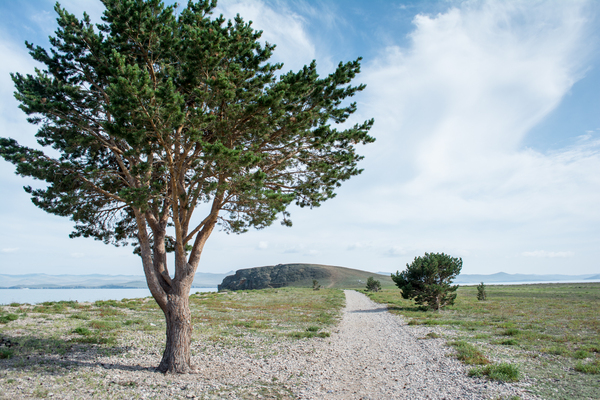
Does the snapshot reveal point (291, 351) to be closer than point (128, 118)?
No

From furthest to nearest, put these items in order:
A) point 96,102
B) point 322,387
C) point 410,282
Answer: point 410,282 < point 96,102 < point 322,387

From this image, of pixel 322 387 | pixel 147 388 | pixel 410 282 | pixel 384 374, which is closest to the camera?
pixel 147 388

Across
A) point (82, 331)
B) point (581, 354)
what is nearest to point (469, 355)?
point (581, 354)

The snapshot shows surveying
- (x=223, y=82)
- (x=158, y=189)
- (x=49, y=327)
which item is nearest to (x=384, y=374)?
(x=158, y=189)

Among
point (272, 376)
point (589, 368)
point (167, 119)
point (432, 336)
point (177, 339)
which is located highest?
point (167, 119)

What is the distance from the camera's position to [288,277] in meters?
114

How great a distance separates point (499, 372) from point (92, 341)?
13270 mm

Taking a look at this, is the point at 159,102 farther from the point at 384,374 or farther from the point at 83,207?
the point at 384,374

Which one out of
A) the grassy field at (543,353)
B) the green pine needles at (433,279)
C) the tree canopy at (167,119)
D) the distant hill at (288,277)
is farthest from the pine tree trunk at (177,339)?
the distant hill at (288,277)

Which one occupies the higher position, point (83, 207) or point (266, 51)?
point (266, 51)

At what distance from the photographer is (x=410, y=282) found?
24375 mm

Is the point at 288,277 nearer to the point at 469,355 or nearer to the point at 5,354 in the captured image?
the point at 469,355

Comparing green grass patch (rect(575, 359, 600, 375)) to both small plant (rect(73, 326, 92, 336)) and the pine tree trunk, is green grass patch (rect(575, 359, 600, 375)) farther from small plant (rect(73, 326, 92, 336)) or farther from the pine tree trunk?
small plant (rect(73, 326, 92, 336))

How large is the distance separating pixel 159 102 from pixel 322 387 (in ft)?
26.8
